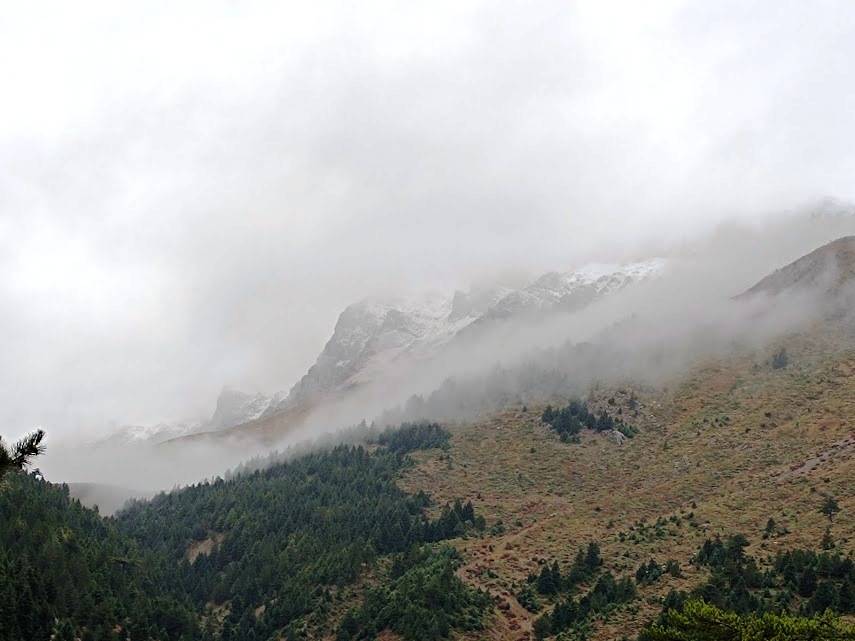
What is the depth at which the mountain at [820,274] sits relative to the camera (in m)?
161

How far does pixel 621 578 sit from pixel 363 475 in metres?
65.7

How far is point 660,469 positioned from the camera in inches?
4599

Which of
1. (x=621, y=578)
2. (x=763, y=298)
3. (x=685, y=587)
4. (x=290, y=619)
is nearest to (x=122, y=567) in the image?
(x=290, y=619)

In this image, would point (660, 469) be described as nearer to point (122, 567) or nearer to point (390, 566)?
point (390, 566)

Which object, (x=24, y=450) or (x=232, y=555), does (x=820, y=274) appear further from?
(x=24, y=450)

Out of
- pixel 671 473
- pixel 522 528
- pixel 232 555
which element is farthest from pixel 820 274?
pixel 232 555

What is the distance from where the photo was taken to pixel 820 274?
16725 cm

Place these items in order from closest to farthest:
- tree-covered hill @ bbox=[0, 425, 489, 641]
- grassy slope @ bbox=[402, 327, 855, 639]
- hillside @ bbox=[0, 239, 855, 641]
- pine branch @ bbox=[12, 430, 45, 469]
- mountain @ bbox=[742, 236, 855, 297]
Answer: pine branch @ bbox=[12, 430, 45, 469], hillside @ bbox=[0, 239, 855, 641], tree-covered hill @ bbox=[0, 425, 489, 641], grassy slope @ bbox=[402, 327, 855, 639], mountain @ bbox=[742, 236, 855, 297]

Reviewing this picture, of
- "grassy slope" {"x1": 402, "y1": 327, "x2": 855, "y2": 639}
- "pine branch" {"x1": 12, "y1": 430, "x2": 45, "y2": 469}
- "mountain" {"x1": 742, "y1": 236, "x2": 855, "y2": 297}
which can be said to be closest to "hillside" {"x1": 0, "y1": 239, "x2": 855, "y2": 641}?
"grassy slope" {"x1": 402, "y1": 327, "x2": 855, "y2": 639}

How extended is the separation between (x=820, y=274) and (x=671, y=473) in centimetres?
7939

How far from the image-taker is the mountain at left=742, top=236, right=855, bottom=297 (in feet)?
527

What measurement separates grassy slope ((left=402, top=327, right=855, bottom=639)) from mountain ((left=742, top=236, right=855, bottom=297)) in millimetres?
20845

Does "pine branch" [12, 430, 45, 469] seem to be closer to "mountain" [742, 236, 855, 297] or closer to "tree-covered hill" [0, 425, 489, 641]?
"tree-covered hill" [0, 425, 489, 641]

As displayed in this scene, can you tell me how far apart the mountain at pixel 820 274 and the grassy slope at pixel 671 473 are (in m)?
20.8
